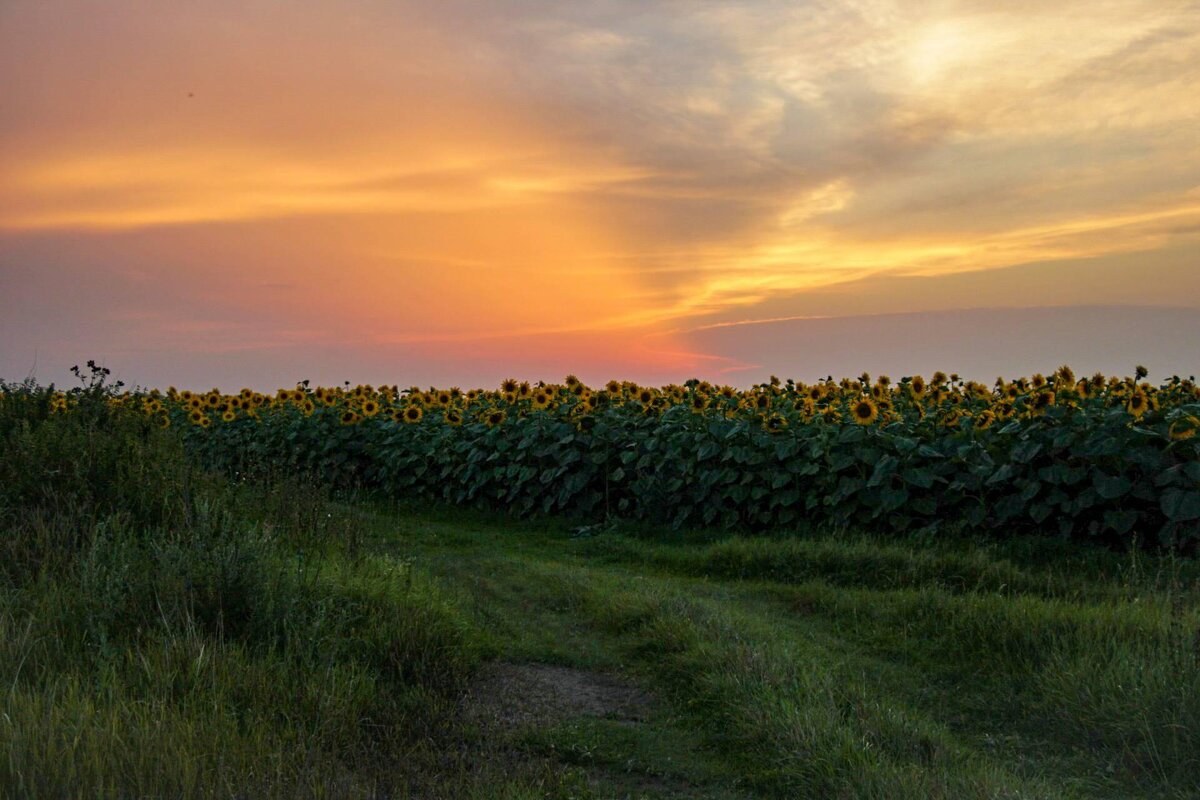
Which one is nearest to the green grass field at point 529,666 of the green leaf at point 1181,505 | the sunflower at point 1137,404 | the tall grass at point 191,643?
the tall grass at point 191,643

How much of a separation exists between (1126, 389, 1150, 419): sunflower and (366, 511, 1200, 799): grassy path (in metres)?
1.62

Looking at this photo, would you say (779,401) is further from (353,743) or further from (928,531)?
(353,743)

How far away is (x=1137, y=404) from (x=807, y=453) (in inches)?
130

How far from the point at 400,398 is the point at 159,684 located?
42.6 ft

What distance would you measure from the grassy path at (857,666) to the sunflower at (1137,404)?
162 centimetres

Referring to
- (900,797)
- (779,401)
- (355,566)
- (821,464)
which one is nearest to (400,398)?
(779,401)

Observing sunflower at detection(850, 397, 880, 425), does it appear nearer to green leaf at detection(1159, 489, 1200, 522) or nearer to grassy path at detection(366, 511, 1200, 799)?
grassy path at detection(366, 511, 1200, 799)

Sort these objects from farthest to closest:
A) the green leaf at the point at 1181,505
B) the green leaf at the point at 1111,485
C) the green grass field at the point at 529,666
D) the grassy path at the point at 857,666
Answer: the green leaf at the point at 1111,485, the green leaf at the point at 1181,505, the grassy path at the point at 857,666, the green grass field at the point at 529,666

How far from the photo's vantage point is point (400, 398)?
1811cm

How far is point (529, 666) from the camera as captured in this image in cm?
685

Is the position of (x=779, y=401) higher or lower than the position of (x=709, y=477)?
higher

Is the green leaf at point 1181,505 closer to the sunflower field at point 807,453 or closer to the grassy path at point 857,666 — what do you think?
the sunflower field at point 807,453

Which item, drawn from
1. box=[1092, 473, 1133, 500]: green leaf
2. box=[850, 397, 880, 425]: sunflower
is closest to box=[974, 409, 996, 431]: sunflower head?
box=[850, 397, 880, 425]: sunflower

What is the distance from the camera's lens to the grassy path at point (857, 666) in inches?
201
